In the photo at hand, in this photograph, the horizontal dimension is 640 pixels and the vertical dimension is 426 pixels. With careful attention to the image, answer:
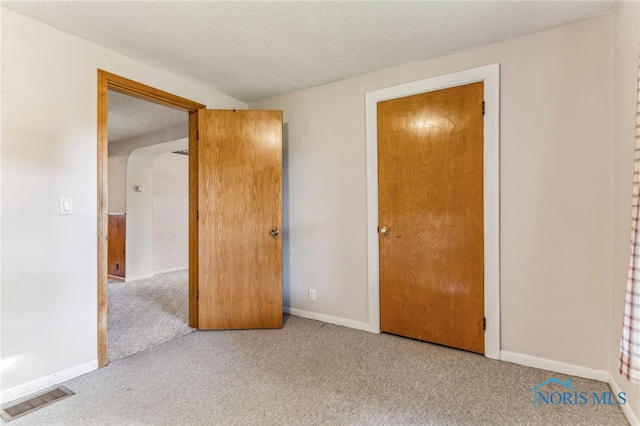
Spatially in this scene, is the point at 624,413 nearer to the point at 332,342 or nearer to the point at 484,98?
the point at 332,342

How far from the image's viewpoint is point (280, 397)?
1.78m

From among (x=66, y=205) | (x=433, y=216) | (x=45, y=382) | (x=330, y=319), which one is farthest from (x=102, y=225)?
(x=433, y=216)

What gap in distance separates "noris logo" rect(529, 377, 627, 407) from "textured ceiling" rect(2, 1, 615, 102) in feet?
7.24

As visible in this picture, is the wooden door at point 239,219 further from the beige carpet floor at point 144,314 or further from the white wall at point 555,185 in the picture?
the white wall at point 555,185

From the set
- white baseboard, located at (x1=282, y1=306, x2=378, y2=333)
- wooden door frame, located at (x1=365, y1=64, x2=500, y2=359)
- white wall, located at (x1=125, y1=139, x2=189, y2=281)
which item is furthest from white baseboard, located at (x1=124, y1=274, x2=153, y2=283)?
wooden door frame, located at (x1=365, y1=64, x2=500, y2=359)

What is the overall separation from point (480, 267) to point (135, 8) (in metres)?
2.76

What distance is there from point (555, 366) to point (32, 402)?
3139 millimetres

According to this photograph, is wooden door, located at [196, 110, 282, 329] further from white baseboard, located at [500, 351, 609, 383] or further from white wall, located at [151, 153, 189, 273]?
white wall, located at [151, 153, 189, 273]

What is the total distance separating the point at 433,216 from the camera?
2438 mm

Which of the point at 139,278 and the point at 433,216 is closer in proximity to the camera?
the point at 433,216

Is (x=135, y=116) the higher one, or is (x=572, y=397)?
(x=135, y=116)

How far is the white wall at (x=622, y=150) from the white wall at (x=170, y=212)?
5.60 metres

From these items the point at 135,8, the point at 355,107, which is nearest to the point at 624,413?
the point at 355,107

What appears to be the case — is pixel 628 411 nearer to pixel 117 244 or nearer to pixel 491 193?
pixel 491 193
